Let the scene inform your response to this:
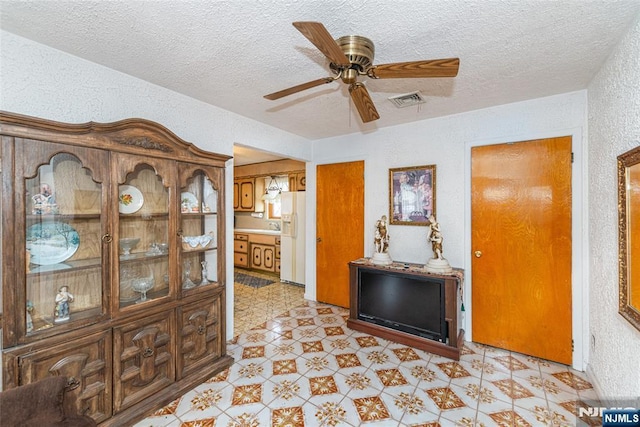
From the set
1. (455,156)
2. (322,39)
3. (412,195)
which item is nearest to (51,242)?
(322,39)

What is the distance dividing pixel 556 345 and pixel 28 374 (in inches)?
150

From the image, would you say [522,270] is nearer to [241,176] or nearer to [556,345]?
[556,345]

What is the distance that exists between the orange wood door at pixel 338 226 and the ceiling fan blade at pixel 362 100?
166 centimetres

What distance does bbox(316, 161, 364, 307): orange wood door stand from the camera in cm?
365

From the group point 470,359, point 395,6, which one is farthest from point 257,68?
point 470,359

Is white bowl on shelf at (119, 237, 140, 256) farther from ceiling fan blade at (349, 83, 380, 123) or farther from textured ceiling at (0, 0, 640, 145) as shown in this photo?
ceiling fan blade at (349, 83, 380, 123)

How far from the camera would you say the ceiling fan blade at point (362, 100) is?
1.62 metres

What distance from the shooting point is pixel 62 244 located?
163cm

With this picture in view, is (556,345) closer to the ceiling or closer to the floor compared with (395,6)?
closer to the floor

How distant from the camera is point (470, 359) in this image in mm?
2512

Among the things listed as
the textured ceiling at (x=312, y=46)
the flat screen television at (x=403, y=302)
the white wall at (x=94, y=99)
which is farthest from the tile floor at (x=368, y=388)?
the textured ceiling at (x=312, y=46)

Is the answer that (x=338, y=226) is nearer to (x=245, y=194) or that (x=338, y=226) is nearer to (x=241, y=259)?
(x=241, y=259)

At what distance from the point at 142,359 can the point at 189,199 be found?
1201mm

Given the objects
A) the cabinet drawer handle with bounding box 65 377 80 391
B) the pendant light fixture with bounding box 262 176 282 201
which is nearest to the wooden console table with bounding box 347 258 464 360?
the cabinet drawer handle with bounding box 65 377 80 391
